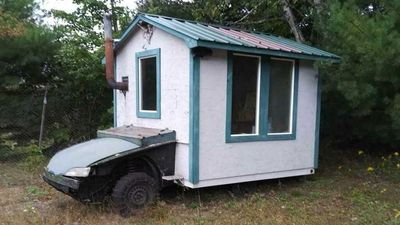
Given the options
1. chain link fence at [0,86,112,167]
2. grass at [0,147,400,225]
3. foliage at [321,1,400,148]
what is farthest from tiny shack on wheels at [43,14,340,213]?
chain link fence at [0,86,112,167]

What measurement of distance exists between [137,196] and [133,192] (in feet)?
0.29

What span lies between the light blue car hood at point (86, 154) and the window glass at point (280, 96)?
90.3 inches

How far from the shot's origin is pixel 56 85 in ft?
33.5

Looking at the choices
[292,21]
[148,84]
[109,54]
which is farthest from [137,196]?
[292,21]

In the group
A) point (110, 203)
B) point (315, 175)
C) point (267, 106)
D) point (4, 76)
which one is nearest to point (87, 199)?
point (110, 203)

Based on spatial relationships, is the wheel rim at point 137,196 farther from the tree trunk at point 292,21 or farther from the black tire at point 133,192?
the tree trunk at point 292,21

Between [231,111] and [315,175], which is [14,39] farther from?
[315,175]

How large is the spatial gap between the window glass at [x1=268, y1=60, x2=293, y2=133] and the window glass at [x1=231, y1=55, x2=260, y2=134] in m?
0.31

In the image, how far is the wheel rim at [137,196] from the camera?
560cm

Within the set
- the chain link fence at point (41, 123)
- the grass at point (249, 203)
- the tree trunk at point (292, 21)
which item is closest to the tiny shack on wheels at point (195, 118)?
the grass at point (249, 203)

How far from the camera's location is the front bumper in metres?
5.28

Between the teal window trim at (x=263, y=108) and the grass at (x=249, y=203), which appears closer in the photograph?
the grass at (x=249, y=203)

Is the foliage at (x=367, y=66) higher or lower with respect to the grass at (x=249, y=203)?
higher

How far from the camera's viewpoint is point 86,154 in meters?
5.63
